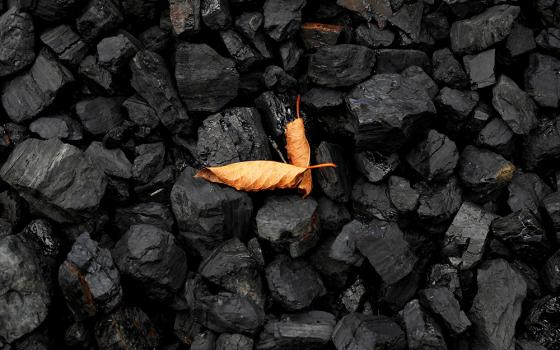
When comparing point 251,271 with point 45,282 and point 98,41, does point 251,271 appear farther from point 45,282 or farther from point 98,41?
point 98,41

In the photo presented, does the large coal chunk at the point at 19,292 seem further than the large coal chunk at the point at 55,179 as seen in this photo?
No

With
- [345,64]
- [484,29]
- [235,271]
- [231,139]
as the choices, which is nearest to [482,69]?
[484,29]

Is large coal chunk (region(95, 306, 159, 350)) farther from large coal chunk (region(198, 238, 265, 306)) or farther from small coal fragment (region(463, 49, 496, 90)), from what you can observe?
small coal fragment (region(463, 49, 496, 90))

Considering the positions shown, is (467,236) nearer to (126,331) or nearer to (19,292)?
(126,331)

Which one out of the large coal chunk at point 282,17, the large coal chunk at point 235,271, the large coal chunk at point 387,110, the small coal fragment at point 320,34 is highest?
the large coal chunk at point 282,17

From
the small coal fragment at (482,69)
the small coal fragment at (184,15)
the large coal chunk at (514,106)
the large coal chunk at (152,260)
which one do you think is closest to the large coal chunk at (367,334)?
the large coal chunk at (152,260)

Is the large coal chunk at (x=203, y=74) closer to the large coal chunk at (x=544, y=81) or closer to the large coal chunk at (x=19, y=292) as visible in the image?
the large coal chunk at (x=19, y=292)
